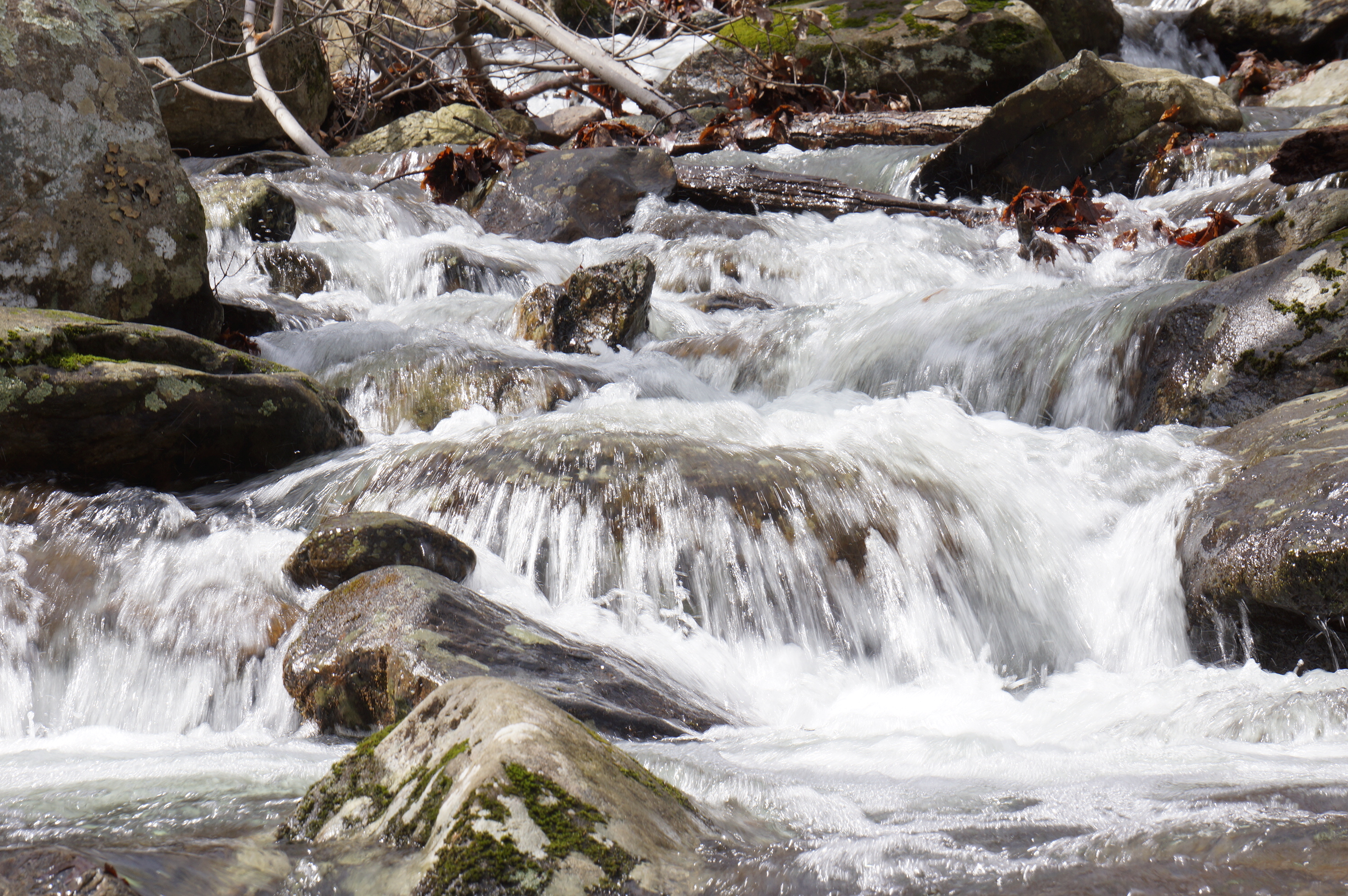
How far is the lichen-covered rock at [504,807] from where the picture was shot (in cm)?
150

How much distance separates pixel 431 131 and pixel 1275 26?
12220 millimetres

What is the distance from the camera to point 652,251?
8.91 meters

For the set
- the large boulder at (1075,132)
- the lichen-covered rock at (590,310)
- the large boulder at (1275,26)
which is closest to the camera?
the lichen-covered rock at (590,310)

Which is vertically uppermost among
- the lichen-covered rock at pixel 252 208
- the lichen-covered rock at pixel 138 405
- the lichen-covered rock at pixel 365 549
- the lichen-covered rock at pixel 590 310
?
the lichen-covered rock at pixel 252 208

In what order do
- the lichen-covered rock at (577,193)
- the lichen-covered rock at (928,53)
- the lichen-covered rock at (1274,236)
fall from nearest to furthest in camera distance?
the lichen-covered rock at (1274,236) → the lichen-covered rock at (577,193) → the lichen-covered rock at (928,53)

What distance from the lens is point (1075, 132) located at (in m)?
9.36

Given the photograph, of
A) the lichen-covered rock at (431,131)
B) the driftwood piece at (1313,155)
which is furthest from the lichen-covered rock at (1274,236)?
the lichen-covered rock at (431,131)

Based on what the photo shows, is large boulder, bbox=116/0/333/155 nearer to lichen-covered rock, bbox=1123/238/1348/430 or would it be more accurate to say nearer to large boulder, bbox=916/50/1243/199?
large boulder, bbox=916/50/1243/199

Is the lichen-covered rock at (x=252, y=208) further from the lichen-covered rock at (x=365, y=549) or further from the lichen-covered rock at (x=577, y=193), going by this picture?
the lichen-covered rock at (x=365, y=549)

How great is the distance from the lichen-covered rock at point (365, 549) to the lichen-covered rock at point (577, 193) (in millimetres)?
6203

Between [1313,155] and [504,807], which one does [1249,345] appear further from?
[504,807]

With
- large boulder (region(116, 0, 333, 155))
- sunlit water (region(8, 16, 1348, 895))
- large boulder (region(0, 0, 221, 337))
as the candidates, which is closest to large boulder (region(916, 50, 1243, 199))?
sunlit water (region(8, 16, 1348, 895))

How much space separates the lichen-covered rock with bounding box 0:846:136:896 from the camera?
1.30 metres

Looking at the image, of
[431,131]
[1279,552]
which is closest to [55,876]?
[1279,552]
